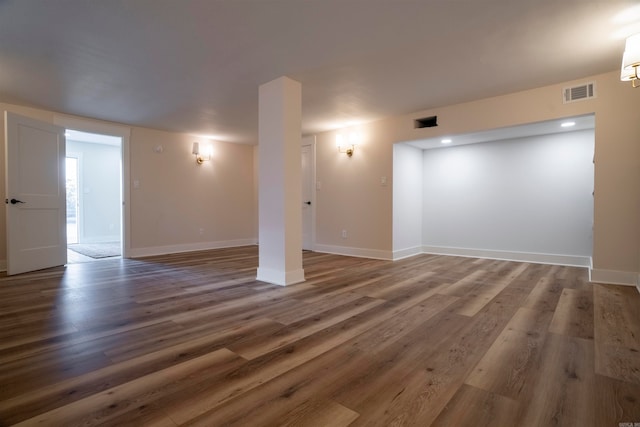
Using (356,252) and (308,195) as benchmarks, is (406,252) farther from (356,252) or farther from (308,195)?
(308,195)

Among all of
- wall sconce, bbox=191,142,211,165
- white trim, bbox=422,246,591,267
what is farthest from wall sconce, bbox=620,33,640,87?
wall sconce, bbox=191,142,211,165

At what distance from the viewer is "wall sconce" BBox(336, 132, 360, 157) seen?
5.23m

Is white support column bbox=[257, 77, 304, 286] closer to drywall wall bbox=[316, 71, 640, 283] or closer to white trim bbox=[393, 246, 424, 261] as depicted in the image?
drywall wall bbox=[316, 71, 640, 283]

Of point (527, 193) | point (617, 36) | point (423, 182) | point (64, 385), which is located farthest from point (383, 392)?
point (423, 182)

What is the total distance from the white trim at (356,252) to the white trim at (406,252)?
0.45 feet

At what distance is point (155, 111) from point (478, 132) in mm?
4420

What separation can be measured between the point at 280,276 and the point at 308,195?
9.57ft

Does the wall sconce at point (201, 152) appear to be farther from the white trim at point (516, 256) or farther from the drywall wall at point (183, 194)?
the white trim at point (516, 256)

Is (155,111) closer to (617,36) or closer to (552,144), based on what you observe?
(617,36)

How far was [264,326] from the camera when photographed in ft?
7.02

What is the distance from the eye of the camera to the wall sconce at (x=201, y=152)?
5.94m

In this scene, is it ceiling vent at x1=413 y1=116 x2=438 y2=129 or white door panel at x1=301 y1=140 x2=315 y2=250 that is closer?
ceiling vent at x1=413 y1=116 x2=438 y2=129

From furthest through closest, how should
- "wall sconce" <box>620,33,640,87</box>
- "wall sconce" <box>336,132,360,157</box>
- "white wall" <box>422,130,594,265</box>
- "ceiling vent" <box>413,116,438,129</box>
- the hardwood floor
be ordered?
"wall sconce" <box>336,132,360,157</box> < "ceiling vent" <box>413,116,438,129</box> < "white wall" <box>422,130,594,265</box> < "wall sconce" <box>620,33,640,87</box> < the hardwood floor

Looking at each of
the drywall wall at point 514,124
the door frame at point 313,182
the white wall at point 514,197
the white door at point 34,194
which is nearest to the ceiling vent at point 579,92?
the drywall wall at point 514,124
